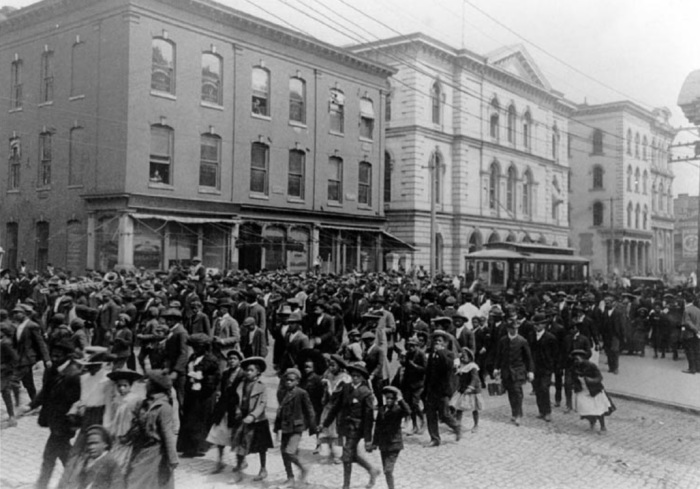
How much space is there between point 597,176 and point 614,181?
197 centimetres

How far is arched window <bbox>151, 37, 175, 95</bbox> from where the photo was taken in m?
26.3

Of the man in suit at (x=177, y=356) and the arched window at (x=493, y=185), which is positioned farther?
the arched window at (x=493, y=185)

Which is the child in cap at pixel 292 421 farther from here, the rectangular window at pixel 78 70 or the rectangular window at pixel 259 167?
the rectangular window at pixel 259 167

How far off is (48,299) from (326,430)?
35.7 feet

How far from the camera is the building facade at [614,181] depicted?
67.8 meters

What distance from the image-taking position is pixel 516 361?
1212 cm

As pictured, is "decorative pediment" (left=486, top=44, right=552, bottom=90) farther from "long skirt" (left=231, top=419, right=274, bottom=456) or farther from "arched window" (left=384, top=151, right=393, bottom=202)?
"long skirt" (left=231, top=419, right=274, bottom=456)

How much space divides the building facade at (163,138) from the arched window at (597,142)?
43481 mm

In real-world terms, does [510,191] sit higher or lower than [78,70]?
lower

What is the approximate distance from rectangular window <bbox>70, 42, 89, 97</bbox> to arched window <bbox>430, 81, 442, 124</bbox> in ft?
77.4

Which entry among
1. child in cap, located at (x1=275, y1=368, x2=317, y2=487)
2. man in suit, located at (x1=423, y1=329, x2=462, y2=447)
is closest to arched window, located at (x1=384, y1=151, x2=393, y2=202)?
man in suit, located at (x1=423, y1=329, x2=462, y2=447)

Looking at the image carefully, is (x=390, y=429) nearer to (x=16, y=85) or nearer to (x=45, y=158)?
(x=45, y=158)

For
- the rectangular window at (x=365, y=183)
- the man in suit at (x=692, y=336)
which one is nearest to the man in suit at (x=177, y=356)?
the man in suit at (x=692, y=336)

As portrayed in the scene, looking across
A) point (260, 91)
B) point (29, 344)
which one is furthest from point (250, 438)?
point (260, 91)
